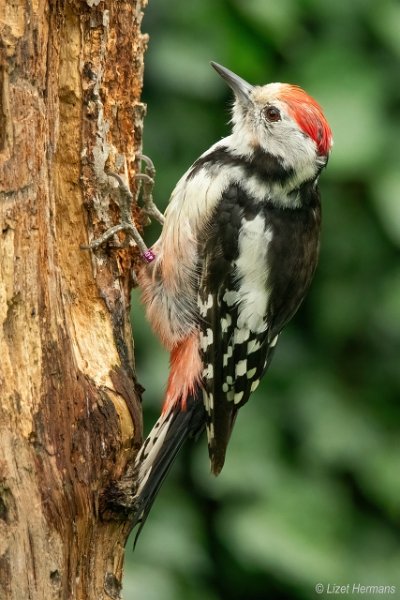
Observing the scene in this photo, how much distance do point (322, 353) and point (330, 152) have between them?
1017 millimetres

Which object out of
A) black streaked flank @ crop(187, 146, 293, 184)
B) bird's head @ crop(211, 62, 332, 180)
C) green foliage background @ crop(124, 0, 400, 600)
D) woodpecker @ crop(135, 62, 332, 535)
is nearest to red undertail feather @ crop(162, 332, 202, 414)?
woodpecker @ crop(135, 62, 332, 535)

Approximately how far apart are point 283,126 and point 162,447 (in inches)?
53.4

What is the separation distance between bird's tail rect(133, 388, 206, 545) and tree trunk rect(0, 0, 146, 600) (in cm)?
18

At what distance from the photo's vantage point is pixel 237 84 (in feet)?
13.7

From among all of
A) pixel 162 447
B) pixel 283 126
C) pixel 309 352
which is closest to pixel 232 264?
pixel 283 126

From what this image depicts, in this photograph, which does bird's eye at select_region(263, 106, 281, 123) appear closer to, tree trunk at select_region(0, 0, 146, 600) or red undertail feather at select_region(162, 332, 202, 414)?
tree trunk at select_region(0, 0, 146, 600)

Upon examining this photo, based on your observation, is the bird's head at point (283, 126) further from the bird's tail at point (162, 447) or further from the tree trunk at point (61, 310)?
the bird's tail at point (162, 447)

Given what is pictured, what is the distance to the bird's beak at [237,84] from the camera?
13.7 feet

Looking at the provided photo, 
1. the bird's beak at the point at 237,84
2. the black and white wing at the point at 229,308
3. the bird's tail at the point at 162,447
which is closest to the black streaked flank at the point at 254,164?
the black and white wing at the point at 229,308

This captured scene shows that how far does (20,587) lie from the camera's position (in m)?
2.86

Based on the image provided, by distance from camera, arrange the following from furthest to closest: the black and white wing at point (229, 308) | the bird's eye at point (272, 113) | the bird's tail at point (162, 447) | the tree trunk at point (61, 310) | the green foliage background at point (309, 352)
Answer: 1. the green foliage background at point (309, 352)
2. the bird's eye at point (272, 113)
3. the black and white wing at point (229, 308)
4. the bird's tail at point (162, 447)
5. the tree trunk at point (61, 310)

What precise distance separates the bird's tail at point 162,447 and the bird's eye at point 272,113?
43.7 inches

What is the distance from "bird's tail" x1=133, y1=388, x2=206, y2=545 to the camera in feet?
11.4

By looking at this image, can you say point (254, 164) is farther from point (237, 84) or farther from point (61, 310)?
point (61, 310)
